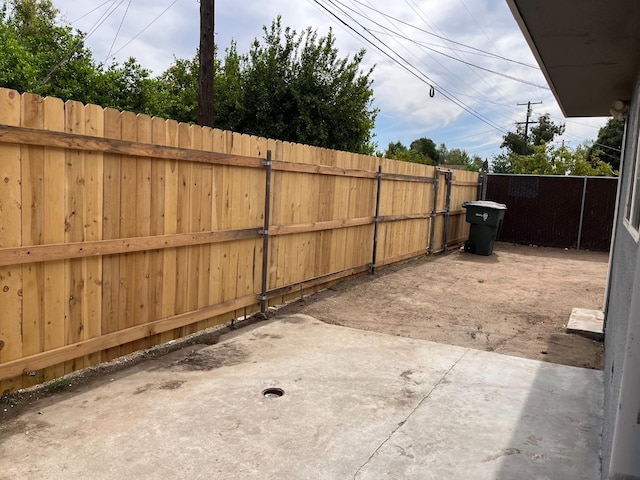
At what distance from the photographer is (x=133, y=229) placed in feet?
12.9

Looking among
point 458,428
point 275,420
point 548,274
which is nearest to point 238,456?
point 275,420

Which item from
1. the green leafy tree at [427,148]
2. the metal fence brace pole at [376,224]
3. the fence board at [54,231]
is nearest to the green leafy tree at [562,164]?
the metal fence brace pole at [376,224]

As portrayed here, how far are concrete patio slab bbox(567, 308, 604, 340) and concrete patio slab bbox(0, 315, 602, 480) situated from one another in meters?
1.32

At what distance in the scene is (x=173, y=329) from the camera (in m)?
4.48

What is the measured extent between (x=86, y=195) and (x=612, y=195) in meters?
13.6

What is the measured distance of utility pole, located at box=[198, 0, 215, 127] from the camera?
27.4 feet

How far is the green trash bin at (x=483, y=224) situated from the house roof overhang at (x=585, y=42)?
6273 millimetres

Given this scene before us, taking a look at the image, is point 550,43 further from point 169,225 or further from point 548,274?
point 548,274

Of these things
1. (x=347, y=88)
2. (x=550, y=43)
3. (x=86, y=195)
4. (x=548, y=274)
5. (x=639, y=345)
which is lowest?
(x=548, y=274)

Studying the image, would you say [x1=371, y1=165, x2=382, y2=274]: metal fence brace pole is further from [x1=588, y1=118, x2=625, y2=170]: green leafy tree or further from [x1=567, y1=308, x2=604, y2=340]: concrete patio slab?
[x1=588, y1=118, x2=625, y2=170]: green leafy tree

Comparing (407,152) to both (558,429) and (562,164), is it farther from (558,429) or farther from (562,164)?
(558,429)

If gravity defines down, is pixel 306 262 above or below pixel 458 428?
above

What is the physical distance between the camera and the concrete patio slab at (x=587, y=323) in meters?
5.45

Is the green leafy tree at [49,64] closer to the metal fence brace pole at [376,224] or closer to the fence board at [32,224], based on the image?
the metal fence brace pole at [376,224]
